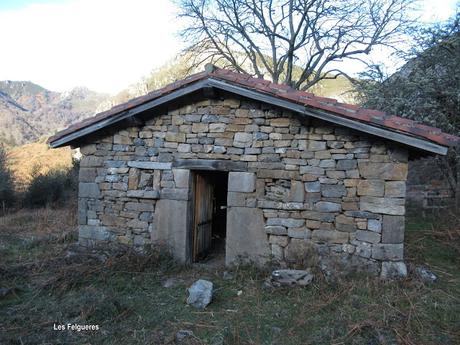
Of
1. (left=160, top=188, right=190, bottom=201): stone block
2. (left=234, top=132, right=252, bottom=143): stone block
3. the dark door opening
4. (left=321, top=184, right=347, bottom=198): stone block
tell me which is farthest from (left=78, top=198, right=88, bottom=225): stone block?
(left=321, top=184, right=347, bottom=198): stone block

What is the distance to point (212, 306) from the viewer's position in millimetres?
4387

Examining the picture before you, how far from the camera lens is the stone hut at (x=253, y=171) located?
4723mm

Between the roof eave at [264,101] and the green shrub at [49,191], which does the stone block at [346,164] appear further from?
the green shrub at [49,191]

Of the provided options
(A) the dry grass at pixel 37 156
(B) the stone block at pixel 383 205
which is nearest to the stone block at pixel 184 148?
(B) the stone block at pixel 383 205

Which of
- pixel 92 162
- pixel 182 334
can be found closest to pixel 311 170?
pixel 182 334

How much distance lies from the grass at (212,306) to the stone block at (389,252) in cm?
33

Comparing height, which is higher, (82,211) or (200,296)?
(82,211)

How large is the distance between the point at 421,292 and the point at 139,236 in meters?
4.35

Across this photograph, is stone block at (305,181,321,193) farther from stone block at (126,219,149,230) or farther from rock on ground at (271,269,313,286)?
stone block at (126,219,149,230)

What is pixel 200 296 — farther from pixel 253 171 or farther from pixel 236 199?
pixel 253 171

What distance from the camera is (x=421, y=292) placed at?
174 inches

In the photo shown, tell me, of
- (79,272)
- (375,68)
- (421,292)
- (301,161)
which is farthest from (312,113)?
(375,68)

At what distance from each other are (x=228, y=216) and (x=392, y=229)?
2415mm

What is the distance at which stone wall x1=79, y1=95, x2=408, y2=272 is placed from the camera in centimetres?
478
